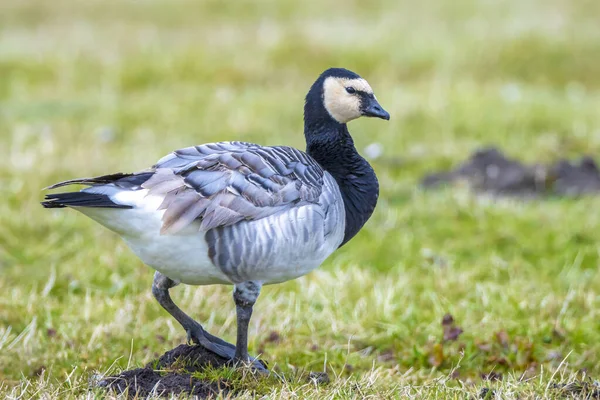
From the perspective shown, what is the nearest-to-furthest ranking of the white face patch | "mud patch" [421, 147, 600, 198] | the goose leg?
the goose leg → the white face patch → "mud patch" [421, 147, 600, 198]

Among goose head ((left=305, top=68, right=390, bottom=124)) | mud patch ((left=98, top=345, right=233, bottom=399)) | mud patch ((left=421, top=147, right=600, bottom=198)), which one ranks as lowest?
mud patch ((left=421, top=147, right=600, bottom=198))

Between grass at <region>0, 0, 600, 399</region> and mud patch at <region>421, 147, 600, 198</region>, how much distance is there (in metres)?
0.34

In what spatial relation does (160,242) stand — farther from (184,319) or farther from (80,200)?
(184,319)

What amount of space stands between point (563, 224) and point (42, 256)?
15.1 feet

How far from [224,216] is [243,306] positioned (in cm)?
53

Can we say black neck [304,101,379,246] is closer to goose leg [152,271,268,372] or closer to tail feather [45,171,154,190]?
goose leg [152,271,268,372]

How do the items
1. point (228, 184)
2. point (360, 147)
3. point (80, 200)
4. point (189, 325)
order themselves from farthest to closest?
point (360, 147), point (189, 325), point (228, 184), point (80, 200)

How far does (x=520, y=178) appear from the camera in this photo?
884 centimetres

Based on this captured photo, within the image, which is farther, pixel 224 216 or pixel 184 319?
pixel 184 319

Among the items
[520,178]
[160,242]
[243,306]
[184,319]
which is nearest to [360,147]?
[520,178]

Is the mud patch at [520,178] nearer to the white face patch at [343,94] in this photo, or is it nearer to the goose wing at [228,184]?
the white face patch at [343,94]

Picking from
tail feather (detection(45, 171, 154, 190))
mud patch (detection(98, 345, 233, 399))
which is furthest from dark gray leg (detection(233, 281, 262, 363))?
tail feather (detection(45, 171, 154, 190))

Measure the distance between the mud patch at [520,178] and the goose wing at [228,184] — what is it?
464 cm

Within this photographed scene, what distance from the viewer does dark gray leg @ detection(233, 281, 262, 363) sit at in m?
4.35
